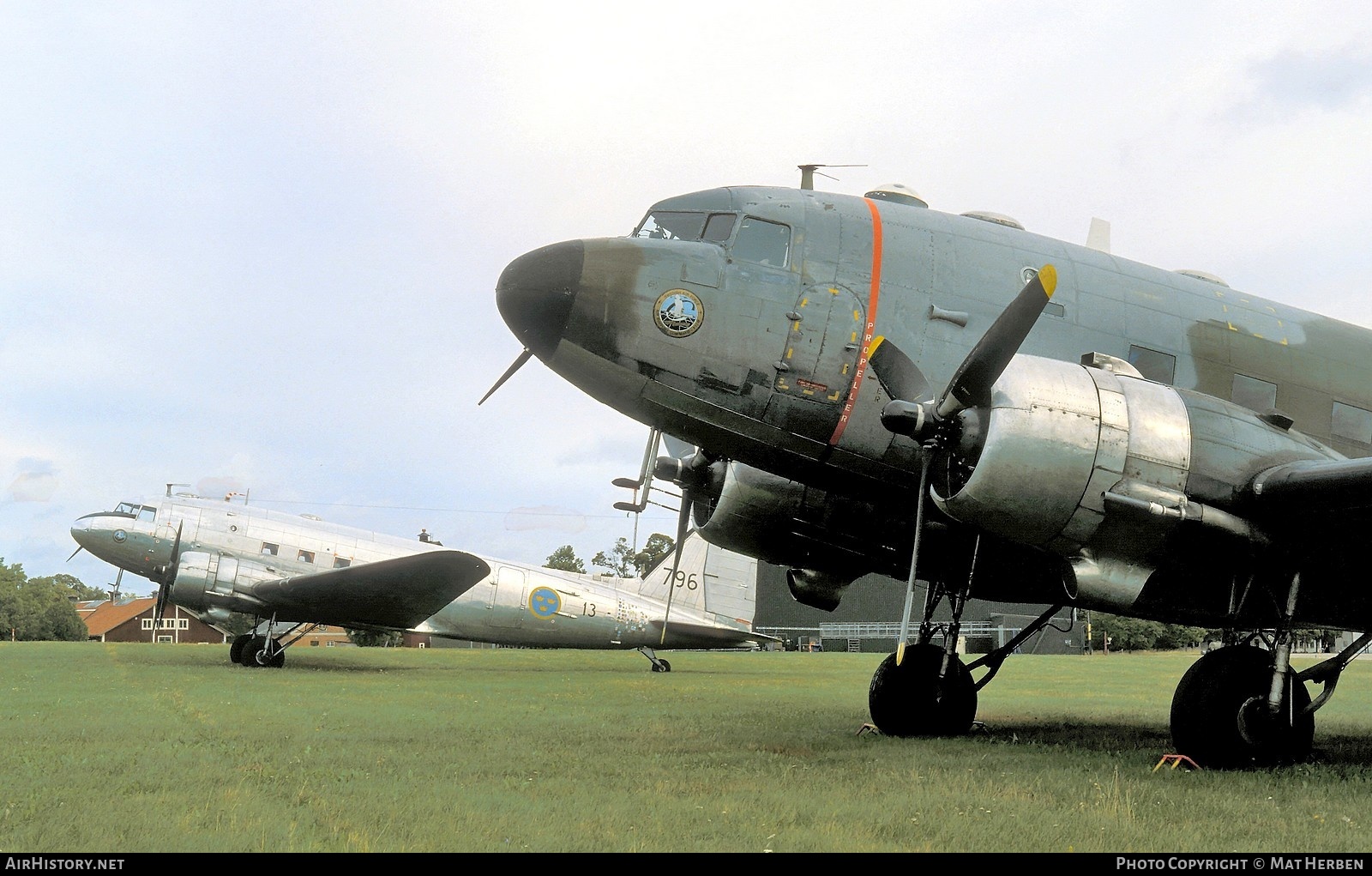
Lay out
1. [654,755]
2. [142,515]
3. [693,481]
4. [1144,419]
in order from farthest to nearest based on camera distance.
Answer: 1. [142,515]
2. [693,481]
3. [654,755]
4. [1144,419]

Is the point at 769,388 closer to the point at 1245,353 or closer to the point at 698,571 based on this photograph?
the point at 1245,353

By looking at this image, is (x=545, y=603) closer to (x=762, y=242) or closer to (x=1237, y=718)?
(x=762, y=242)

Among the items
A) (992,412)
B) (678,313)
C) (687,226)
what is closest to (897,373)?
(992,412)

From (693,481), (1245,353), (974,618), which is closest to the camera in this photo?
(1245,353)

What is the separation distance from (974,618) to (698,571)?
38120 millimetres

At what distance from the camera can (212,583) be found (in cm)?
2348

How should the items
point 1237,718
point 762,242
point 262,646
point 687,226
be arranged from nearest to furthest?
point 1237,718 → point 762,242 → point 687,226 → point 262,646

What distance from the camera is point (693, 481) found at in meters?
11.7

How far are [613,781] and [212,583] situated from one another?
64.8ft

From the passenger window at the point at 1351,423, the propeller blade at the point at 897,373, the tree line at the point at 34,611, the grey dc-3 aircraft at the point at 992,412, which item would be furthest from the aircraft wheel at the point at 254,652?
the tree line at the point at 34,611

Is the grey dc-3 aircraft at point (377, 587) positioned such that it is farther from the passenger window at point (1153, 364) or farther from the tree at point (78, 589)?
the tree at point (78, 589)

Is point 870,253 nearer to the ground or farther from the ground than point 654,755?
farther from the ground
